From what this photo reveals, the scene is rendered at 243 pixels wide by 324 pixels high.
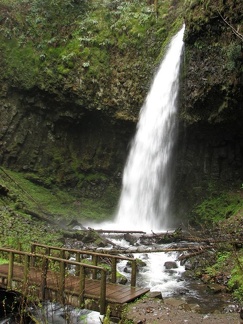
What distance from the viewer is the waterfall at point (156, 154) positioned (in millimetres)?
16953

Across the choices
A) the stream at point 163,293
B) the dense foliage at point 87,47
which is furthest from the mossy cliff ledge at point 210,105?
the stream at point 163,293

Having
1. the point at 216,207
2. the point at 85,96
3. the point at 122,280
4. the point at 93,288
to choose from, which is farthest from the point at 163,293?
the point at 85,96

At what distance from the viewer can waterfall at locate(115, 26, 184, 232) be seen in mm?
16953

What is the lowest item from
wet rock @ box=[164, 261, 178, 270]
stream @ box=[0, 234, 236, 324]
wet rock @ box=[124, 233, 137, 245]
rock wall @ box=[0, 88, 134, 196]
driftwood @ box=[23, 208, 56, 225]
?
stream @ box=[0, 234, 236, 324]

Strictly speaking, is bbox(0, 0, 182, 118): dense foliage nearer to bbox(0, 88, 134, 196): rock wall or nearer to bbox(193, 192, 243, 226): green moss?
bbox(0, 88, 134, 196): rock wall

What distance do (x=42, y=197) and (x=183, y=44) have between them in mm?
9134

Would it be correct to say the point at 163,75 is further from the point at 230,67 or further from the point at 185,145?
the point at 230,67

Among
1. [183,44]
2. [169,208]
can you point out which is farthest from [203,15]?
[169,208]

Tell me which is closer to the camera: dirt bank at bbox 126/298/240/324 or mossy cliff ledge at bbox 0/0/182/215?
dirt bank at bbox 126/298/240/324

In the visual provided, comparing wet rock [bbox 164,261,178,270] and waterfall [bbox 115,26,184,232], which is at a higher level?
waterfall [bbox 115,26,184,232]

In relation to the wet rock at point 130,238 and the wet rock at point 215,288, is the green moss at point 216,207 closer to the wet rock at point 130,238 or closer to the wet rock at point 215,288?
the wet rock at point 130,238

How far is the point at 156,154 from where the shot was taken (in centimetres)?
1733

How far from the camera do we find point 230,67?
526 inches

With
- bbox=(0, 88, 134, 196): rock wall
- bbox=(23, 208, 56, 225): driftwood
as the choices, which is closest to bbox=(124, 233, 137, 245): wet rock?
bbox=(23, 208, 56, 225): driftwood
